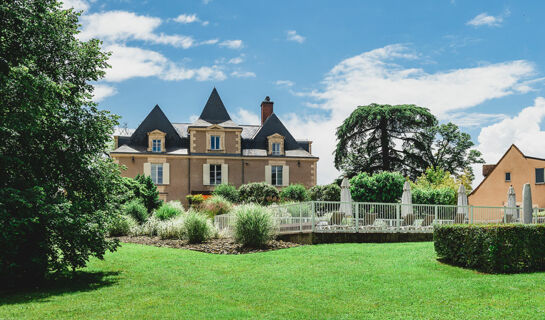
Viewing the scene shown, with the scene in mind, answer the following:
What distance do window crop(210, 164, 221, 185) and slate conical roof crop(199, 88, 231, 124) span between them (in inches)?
131

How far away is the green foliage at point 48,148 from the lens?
8.73 metres

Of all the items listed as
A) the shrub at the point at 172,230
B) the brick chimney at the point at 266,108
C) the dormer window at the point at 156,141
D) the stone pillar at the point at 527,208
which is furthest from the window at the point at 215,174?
the stone pillar at the point at 527,208

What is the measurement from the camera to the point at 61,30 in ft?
34.1

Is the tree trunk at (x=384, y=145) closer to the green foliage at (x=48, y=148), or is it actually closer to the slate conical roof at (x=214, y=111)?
the slate conical roof at (x=214, y=111)

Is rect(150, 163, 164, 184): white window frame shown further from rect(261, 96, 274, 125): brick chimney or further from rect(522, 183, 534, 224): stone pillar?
rect(522, 183, 534, 224): stone pillar

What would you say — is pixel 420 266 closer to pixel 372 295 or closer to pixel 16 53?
pixel 372 295

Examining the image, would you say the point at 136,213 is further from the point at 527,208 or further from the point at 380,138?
the point at 380,138

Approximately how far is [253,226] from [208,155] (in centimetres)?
2203

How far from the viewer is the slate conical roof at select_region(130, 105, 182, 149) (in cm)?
3594

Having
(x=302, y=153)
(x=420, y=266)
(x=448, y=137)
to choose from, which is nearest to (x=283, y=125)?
(x=302, y=153)

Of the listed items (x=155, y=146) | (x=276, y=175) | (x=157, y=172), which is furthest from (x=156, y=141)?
(x=276, y=175)

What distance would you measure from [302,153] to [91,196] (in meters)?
27.7

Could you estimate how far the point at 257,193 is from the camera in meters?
Result: 32.0

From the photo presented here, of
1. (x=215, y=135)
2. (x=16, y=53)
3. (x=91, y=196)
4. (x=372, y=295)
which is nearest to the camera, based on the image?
(x=372, y=295)
